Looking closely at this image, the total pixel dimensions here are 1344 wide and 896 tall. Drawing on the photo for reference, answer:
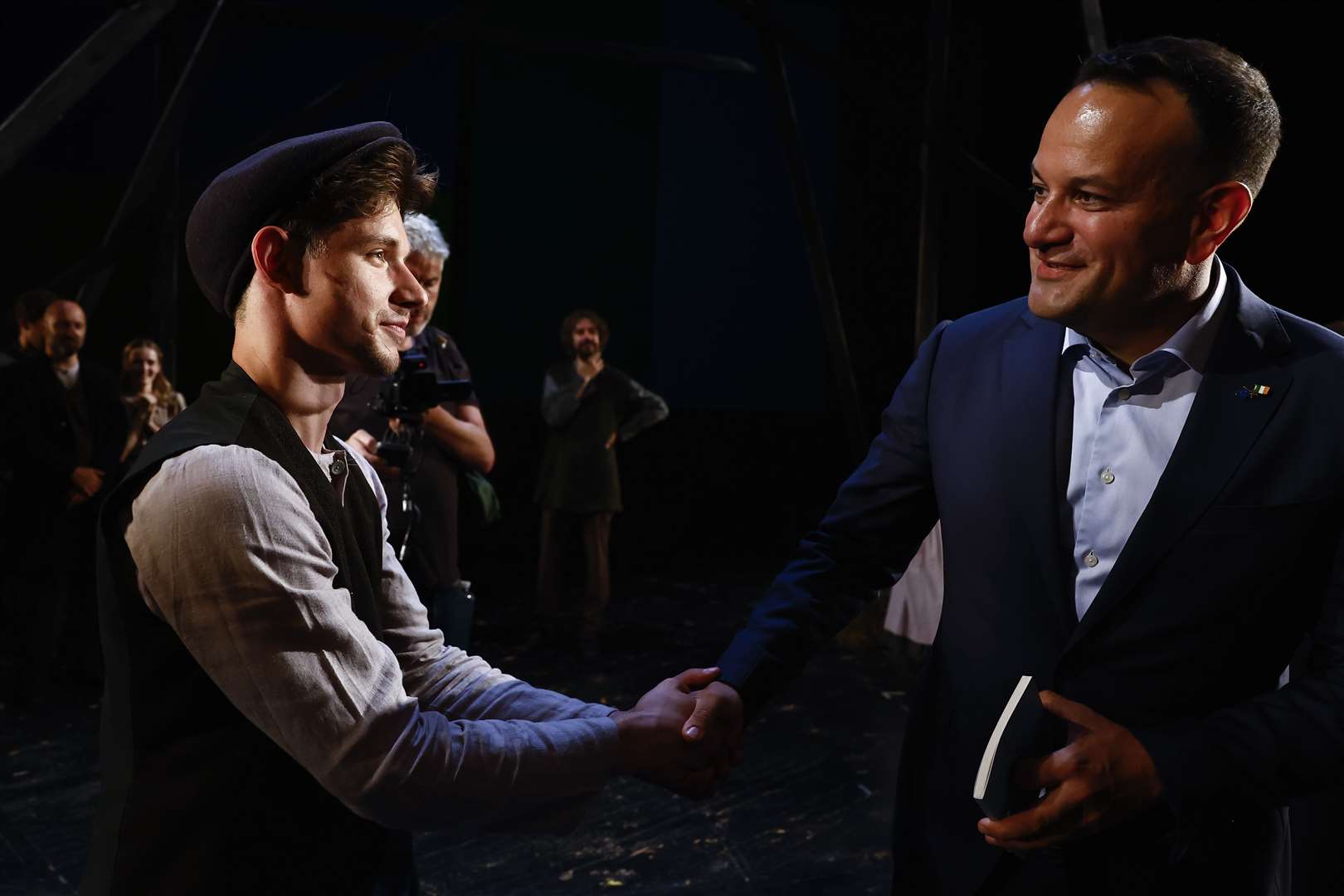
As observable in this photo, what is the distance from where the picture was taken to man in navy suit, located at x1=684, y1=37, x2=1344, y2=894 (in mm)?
1295

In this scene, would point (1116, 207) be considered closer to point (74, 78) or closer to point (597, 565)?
point (74, 78)

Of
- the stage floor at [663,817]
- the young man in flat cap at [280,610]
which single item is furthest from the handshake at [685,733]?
the stage floor at [663,817]

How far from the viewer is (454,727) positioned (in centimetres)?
132

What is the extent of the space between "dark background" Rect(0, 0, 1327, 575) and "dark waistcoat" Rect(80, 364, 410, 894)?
19.5 feet

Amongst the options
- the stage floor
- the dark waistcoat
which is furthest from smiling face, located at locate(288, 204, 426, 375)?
the stage floor

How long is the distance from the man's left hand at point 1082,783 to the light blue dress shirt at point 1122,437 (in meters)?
0.16

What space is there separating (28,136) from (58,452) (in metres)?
1.17

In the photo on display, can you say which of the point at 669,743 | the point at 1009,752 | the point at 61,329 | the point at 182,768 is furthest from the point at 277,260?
the point at 61,329

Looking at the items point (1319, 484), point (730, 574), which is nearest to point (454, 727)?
point (1319, 484)

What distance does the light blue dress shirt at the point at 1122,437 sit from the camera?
56.1 inches

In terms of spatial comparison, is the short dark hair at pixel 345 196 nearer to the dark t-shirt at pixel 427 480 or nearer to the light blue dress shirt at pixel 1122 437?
the light blue dress shirt at pixel 1122 437

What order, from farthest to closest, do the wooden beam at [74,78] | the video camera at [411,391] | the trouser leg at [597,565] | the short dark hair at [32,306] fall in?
1. the trouser leg at [597,565]
2. the short dark hair at [32,306]
3. the wooden beam at [74,78]
4. the video camera at [411,391]

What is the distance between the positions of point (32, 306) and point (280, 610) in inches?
172

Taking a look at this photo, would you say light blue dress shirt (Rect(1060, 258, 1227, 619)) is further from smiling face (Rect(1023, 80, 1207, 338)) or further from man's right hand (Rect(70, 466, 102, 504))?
man's right hand (Rect(70, 466, 102, 504))
